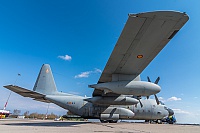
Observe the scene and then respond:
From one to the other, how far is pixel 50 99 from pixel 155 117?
13465 mm

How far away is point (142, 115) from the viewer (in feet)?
66.3

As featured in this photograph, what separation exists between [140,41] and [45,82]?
41.8 feet

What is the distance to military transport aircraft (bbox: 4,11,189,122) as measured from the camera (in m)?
7.18

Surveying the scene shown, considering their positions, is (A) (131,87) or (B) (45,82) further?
(B) (45,82)

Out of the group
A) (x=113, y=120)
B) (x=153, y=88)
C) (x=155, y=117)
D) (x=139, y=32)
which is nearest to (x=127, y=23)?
(x=139, y=32)

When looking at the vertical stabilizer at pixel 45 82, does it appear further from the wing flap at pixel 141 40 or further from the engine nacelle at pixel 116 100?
the wing flap at pixel 141 40

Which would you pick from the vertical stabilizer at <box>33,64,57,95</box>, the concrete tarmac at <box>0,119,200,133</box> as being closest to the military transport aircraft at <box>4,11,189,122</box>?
the vertical stabilizer at <box>33,64,57,95</box>

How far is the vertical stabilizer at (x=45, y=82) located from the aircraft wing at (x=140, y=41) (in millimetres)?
8262

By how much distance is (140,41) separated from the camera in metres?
8.59

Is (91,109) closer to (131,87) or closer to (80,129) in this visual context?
(131,87)

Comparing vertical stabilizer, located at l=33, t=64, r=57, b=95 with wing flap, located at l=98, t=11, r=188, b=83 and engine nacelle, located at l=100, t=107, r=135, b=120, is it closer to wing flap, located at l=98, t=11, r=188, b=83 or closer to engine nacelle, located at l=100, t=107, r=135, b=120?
engine nacelle, located at l=100, t=107, r=135, b=120

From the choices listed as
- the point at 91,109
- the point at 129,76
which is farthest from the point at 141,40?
the point at 91,109

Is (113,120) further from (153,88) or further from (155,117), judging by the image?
(153,88)

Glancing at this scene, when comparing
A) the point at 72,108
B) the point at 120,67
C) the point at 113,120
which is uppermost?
the point at 120,67
